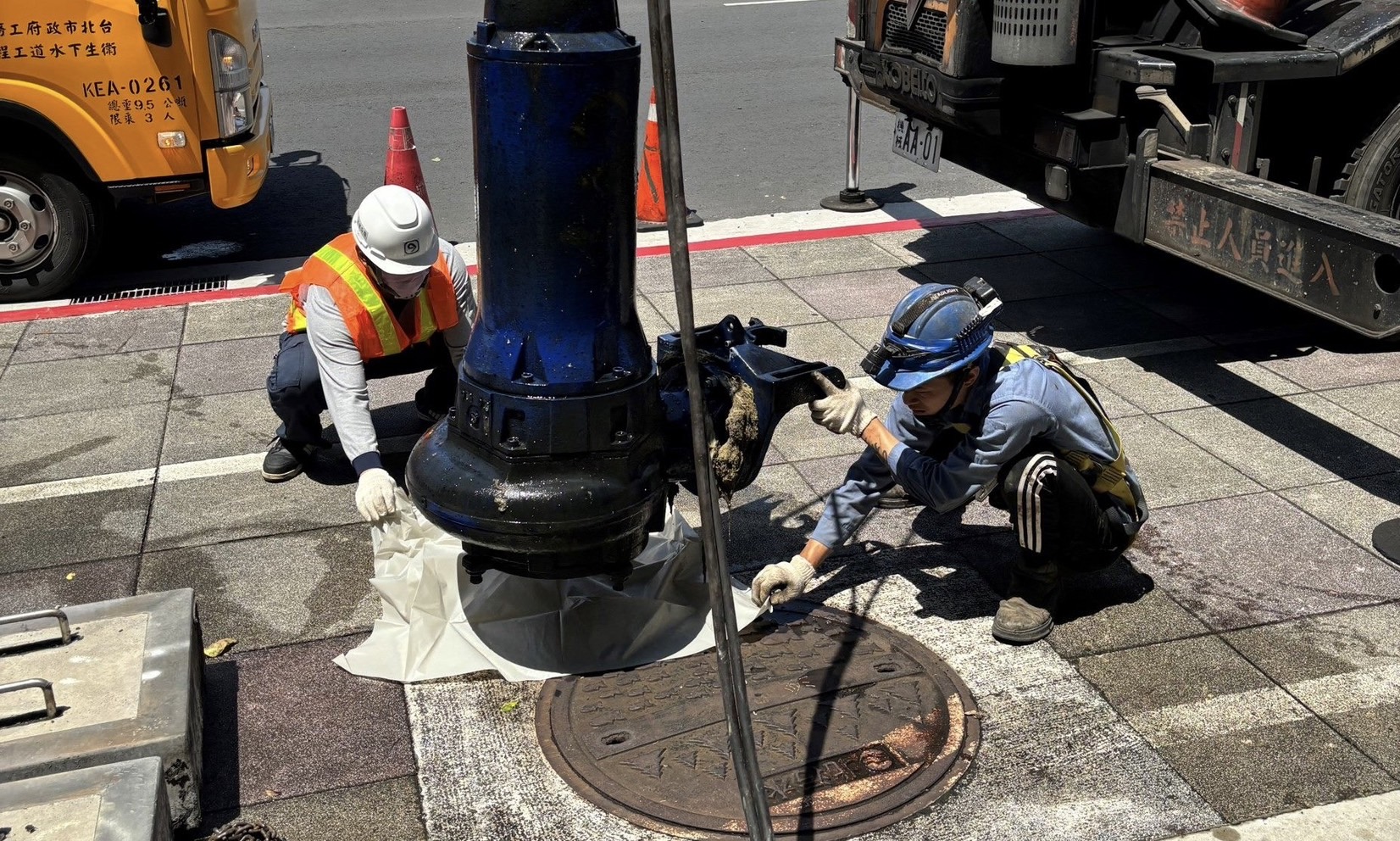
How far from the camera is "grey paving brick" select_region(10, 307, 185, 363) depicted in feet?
20.3

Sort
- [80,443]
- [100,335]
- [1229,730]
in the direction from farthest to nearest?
[100,335], [80,443], [1229,730]

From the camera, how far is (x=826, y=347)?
6.02 meters

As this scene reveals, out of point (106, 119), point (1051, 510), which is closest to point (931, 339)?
point (1051, 510)

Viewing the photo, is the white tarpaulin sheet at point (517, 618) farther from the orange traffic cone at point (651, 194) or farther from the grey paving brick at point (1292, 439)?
the orange traffic cone at point (651, 194)

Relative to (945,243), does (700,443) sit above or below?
above

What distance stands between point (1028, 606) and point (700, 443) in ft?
5.70

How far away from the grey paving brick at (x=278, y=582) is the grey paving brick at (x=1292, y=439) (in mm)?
3094

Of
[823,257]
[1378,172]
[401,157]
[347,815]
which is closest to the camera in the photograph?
[347,815]

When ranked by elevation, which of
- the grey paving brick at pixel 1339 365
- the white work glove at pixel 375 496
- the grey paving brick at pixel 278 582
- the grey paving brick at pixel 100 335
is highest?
the white work glove at pixel 375 496

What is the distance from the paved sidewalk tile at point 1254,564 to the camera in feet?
13.0

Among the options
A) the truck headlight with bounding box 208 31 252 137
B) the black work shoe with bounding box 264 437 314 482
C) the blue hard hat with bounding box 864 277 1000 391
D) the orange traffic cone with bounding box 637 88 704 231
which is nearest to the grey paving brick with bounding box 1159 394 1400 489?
the blue hard hat with bounding box 864 277 1000 391

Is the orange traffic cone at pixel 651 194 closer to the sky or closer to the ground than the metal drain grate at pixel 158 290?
closer to the sky

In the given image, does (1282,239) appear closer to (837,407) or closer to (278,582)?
(837,407)

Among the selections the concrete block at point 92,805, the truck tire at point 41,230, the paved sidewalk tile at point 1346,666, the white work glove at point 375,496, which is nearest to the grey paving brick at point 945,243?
the paved sidewalk tile at point 1346,666
